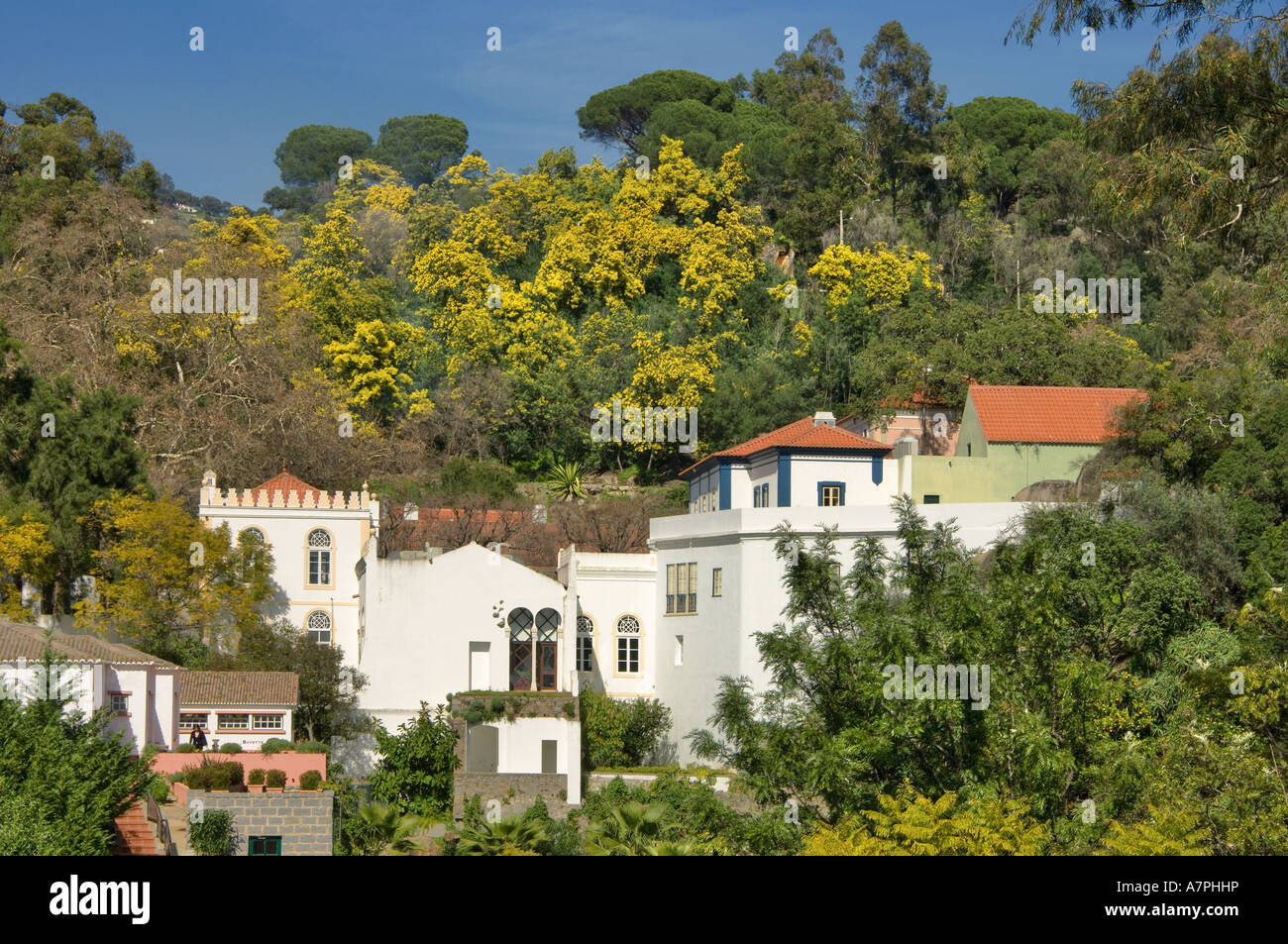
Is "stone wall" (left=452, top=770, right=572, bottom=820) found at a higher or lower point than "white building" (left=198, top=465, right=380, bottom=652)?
lower

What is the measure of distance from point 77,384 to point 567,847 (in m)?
34.3

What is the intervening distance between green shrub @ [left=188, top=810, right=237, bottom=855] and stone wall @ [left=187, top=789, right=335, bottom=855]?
30 cm

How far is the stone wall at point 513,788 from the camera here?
117 ft

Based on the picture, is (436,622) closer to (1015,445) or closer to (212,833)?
(212,833)

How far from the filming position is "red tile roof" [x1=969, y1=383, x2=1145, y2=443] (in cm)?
4481

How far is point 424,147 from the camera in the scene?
408 ft

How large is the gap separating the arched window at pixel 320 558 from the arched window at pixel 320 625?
1049mm

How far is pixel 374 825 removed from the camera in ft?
88.4

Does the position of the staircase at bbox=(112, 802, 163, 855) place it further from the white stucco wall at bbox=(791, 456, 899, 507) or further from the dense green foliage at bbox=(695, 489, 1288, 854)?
the white stucco wall at bbox=(791, 456, 899, 507)

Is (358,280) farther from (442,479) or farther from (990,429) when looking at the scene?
(990,429)

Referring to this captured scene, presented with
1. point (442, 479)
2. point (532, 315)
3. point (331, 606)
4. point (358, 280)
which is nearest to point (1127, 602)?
point (331, 606)

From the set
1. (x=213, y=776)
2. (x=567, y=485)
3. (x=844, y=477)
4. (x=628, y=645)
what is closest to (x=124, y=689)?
(x=213, y=776)

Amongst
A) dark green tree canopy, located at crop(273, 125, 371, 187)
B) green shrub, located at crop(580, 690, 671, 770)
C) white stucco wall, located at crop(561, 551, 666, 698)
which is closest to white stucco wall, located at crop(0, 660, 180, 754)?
green shrub, located at crop(580, 690, 671, 770)
